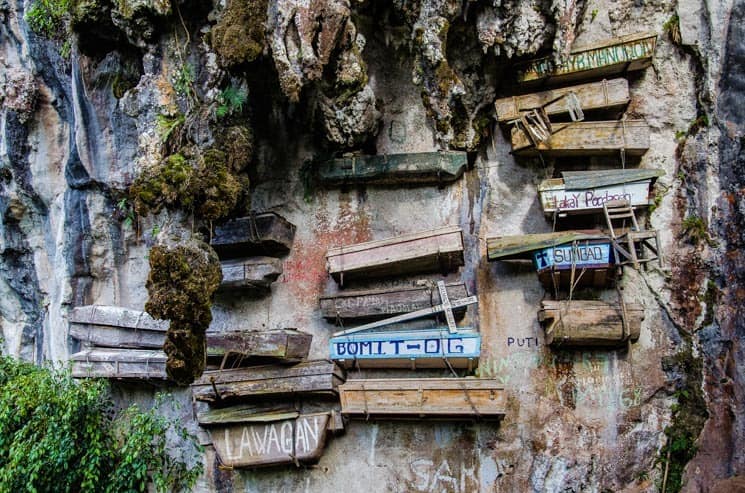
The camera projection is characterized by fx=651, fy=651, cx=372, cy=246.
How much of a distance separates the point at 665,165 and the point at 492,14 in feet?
8.32

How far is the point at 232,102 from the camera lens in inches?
293

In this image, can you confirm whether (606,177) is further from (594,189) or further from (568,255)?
(568,255)

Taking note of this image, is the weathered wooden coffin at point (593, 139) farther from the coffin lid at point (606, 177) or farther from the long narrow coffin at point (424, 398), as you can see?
the long narrow coffin at point (424, 398)

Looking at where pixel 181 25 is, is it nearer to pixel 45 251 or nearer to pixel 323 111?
pixel 323 111

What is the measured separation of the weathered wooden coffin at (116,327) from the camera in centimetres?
809

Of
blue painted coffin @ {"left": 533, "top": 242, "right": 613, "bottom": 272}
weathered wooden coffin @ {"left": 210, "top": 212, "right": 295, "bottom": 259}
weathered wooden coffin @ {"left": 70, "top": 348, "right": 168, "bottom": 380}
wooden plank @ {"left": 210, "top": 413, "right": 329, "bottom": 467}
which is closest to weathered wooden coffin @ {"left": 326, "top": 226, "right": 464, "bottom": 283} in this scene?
weathered wooden coffin @ {"left": 210, "top": 212, "right": 295, "bottom": 259}

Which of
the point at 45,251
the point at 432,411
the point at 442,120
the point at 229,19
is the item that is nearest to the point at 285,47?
the point at 229,19

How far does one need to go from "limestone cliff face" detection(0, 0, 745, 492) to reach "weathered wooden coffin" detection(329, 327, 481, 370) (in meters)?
0.45

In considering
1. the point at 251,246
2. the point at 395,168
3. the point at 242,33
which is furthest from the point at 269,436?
the point at 242,33

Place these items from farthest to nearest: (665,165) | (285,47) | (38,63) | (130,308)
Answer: (38,63), (130,308), (665,165), (285,47)

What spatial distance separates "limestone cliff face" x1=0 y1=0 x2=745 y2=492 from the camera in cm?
675

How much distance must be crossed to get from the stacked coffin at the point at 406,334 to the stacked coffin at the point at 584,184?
2.39 feet

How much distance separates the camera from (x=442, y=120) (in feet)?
24.7

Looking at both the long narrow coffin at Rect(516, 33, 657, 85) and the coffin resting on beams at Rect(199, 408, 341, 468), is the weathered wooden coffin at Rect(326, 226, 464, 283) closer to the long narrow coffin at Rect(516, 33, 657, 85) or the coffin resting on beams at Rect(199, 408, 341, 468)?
the coffin resting on beams at Rect(199, 408, 341, 468)
